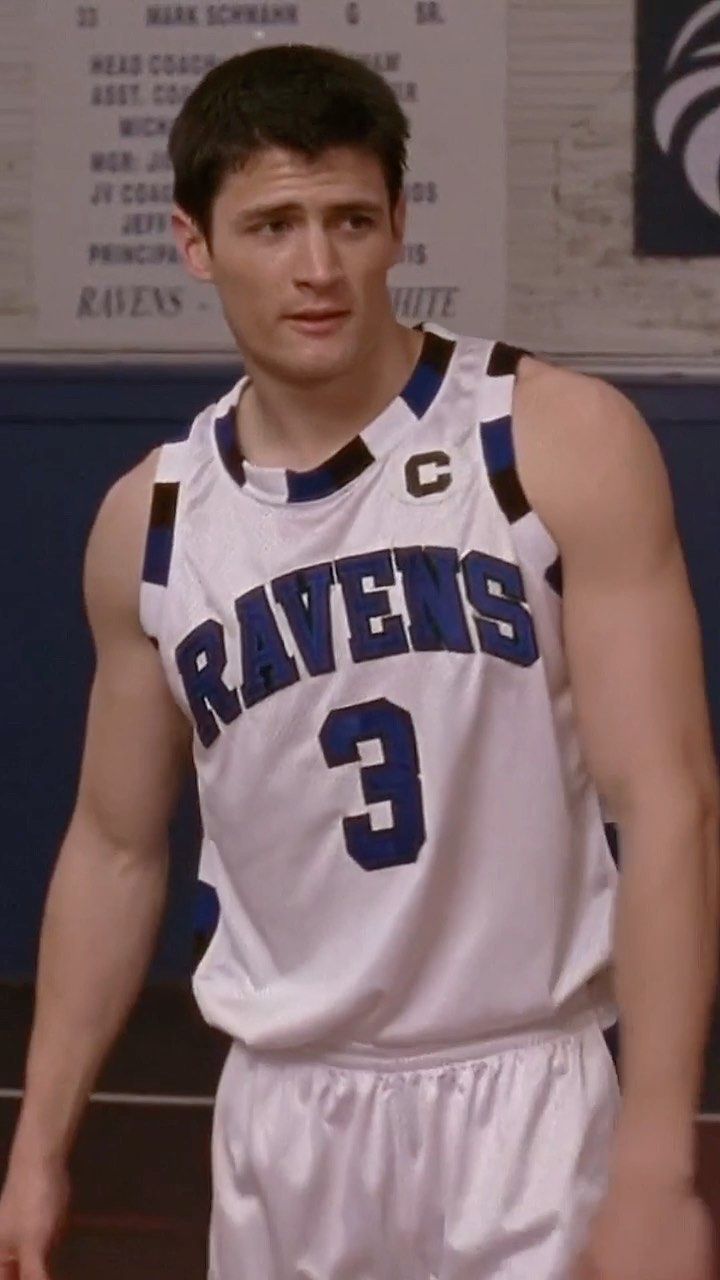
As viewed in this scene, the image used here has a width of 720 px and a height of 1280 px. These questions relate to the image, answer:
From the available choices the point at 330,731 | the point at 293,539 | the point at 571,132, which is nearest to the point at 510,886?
the point at 330,731

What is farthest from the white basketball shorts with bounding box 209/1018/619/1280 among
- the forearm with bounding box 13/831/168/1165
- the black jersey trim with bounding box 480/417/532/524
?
the black jersey trim with bounding box 480/417/532/524

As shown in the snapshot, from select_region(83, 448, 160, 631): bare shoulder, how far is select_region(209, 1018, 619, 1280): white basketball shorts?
44 cm

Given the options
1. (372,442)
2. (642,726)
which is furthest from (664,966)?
(372,442)

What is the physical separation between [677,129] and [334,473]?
3.40 m

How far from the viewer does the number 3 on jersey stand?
204cm

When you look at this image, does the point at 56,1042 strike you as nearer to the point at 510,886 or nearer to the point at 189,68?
the point at 510,886

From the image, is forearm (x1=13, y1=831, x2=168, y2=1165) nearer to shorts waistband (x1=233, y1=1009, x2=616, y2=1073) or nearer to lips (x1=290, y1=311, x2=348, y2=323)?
shorts waistband (x1=233, y1=1009, x2=616, y2=1073)

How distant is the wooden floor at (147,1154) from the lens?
3.92m

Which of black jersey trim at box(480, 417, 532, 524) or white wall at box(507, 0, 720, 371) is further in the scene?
white wall at box(507, 0, 720, 371)

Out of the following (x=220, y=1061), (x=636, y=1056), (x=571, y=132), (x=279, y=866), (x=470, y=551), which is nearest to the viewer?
(x=636, y=1056)

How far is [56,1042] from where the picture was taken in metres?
2.23

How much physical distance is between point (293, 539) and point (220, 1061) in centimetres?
299

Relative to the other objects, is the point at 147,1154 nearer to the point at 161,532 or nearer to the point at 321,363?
the point at 161,532

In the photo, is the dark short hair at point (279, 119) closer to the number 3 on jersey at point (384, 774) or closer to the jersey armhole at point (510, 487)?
the jersey armhole at point (510, 487)
